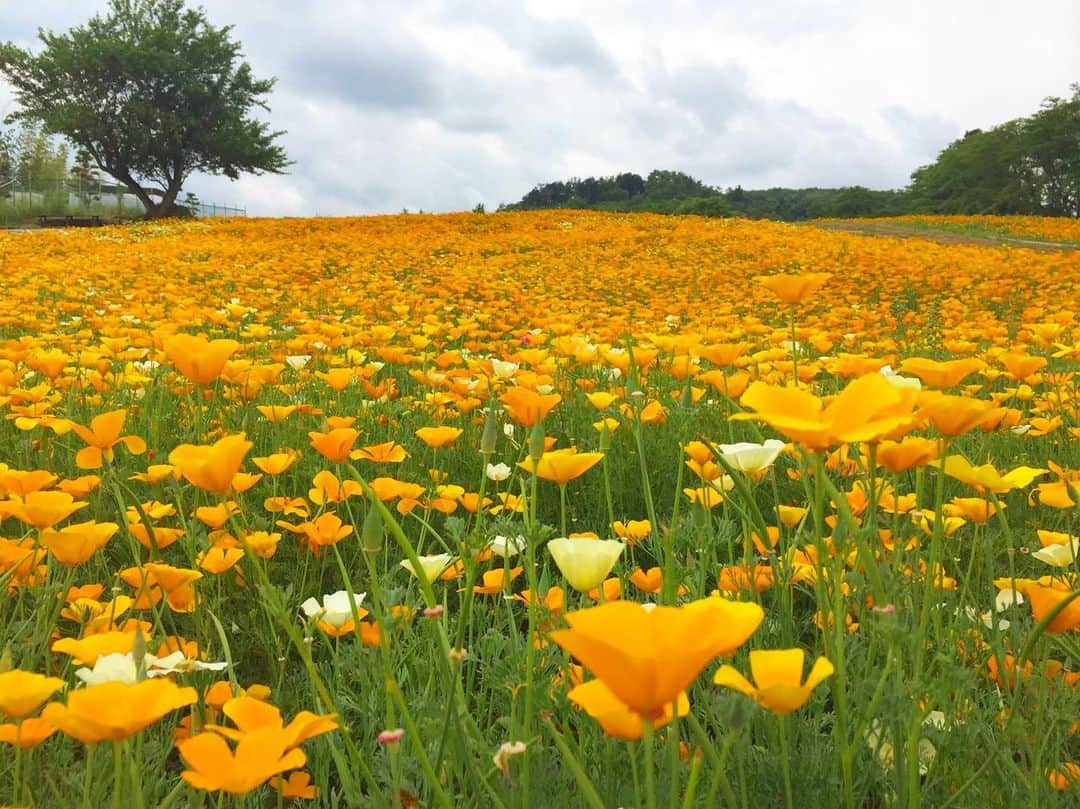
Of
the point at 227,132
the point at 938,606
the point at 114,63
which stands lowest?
the point at 938,606

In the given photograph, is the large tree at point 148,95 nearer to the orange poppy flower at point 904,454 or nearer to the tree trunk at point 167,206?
→ the tree trunk at point 167,206

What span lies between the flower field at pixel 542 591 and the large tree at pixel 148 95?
Answer: 29.8 meters

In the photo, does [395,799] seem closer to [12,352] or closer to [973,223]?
[12,352]

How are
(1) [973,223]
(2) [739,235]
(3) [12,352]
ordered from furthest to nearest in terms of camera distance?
(1) [973,223]
(2) [739,235]
(3) [12,352]

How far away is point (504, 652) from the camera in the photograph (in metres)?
1.65


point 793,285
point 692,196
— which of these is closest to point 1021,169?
point 692,196

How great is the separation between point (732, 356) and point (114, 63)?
3425cm

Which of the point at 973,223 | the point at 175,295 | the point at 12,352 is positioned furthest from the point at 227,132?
the point at 12,352

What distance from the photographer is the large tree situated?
28.9 m

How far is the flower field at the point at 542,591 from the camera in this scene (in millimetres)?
772

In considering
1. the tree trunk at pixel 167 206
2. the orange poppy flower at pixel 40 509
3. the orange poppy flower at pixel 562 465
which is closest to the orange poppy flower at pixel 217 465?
the orange poppy flower at pixel 40 509

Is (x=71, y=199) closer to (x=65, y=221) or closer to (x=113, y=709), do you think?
(x=65, y=221)

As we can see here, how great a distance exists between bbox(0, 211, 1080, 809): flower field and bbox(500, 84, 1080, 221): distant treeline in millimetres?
29641

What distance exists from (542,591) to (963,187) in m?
45.6
